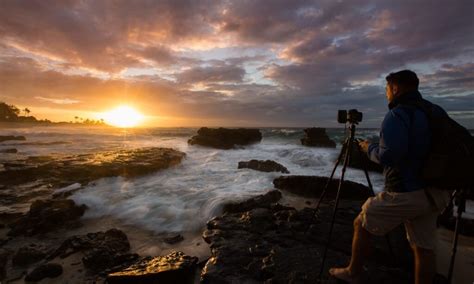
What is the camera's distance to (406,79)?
8.82 ft

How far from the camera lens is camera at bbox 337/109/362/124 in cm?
345

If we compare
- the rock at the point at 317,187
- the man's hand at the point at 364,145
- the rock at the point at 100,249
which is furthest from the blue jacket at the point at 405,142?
the rock at the point at 317,187

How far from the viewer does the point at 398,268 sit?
3762 millimetres

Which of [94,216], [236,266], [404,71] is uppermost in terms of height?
[404,71]

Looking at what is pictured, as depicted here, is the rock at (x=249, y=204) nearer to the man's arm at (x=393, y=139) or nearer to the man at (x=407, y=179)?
the man at (x=407, y=179)

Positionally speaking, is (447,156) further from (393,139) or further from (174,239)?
(174,239)

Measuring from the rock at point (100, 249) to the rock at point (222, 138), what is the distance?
22397 millimetres

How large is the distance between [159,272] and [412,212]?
352 centimetres

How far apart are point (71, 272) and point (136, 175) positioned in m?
8.01

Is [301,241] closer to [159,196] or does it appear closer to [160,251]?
[160,251]

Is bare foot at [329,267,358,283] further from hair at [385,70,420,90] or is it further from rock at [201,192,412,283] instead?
hair at [385,70,420,90]

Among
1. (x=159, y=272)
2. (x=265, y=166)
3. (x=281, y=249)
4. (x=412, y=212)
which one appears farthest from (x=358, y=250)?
(x=265, y=166)

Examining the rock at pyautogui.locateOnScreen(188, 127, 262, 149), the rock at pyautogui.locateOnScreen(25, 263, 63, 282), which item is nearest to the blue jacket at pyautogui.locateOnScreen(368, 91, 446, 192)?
the rock at pyautogui.locateOnScreen(25, 263, 63, 282)

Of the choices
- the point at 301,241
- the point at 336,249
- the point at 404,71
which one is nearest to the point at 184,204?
the point at 301,241
